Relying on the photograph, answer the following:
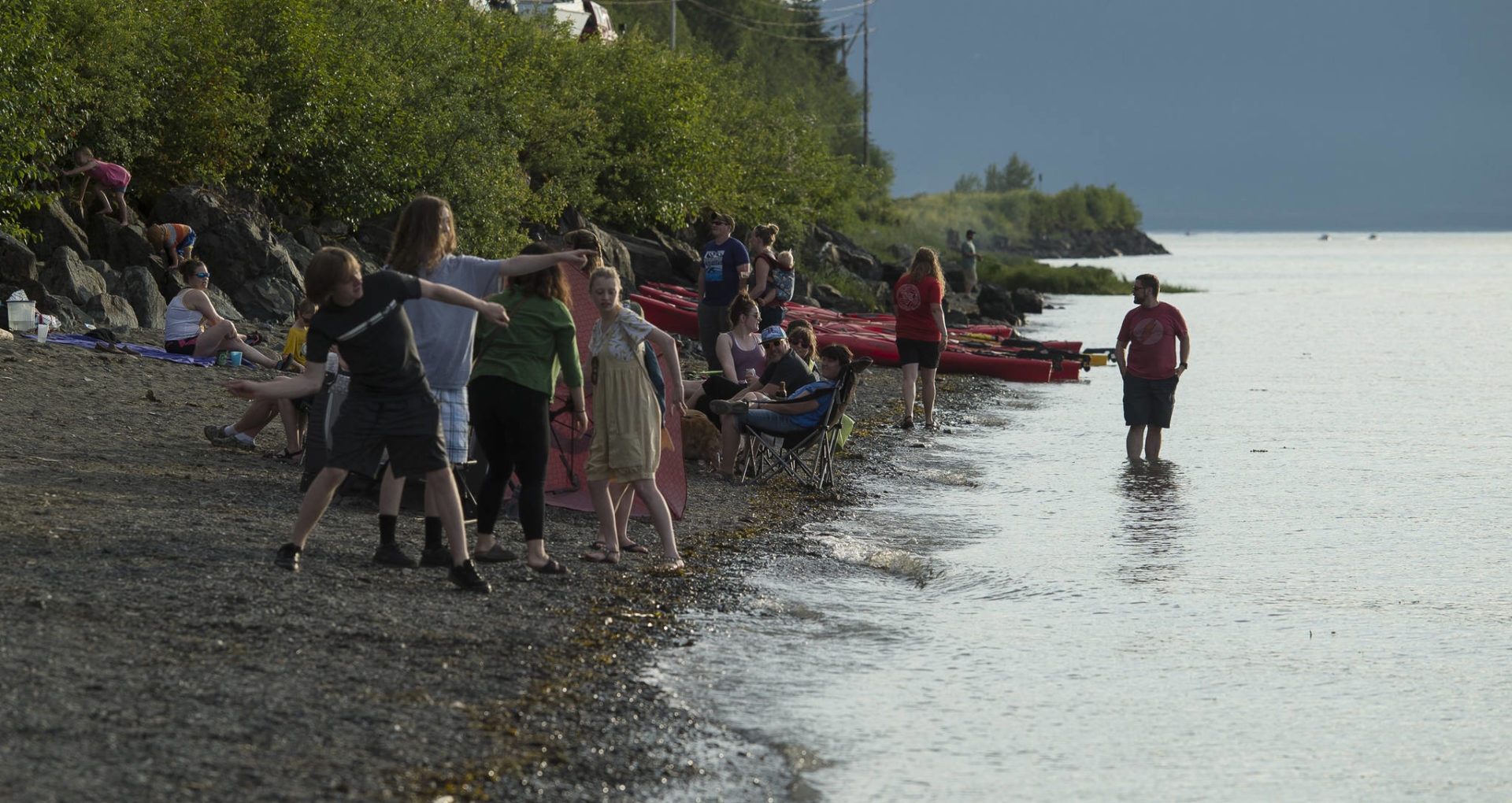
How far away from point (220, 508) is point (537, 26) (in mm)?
27116

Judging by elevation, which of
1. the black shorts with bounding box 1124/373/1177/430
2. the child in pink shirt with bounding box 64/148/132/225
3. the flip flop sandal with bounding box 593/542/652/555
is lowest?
the flip flop sandal with bounding box 593/542/652/555

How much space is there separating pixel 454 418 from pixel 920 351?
28.3 feet

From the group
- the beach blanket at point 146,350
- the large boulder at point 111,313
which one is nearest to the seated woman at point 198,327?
the beach blanket at point 146,350

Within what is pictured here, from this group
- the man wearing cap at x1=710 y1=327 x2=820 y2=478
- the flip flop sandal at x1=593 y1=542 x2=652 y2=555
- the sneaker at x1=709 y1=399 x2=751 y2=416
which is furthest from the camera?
the man wearing cap at x1=710 y1=327 x2=820 y2=478

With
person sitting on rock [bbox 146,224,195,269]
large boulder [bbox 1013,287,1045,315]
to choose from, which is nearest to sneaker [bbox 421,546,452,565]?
person sitting on rock [bbox 146,224,195,269]

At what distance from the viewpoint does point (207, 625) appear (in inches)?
235

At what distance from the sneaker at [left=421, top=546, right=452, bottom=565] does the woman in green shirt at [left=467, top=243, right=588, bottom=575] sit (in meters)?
0.48

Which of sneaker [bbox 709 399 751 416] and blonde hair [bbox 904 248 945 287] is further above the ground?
blonde hair [bbox 904 248 945 287]

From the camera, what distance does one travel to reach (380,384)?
6.53m

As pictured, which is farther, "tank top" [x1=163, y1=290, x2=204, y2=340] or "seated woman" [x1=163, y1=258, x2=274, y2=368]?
"tank top" [x1=163, y1=290, x2=204, y2=340]

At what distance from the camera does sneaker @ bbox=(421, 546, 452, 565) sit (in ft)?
23.8

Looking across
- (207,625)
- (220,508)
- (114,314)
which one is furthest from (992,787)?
(114,314)

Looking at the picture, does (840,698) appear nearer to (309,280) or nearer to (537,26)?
(309,280)

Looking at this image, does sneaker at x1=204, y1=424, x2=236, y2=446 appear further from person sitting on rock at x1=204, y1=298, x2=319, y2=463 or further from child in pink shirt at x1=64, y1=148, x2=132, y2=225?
child in pink shirt at x1=64, y1=148, x2=132, y2=225
